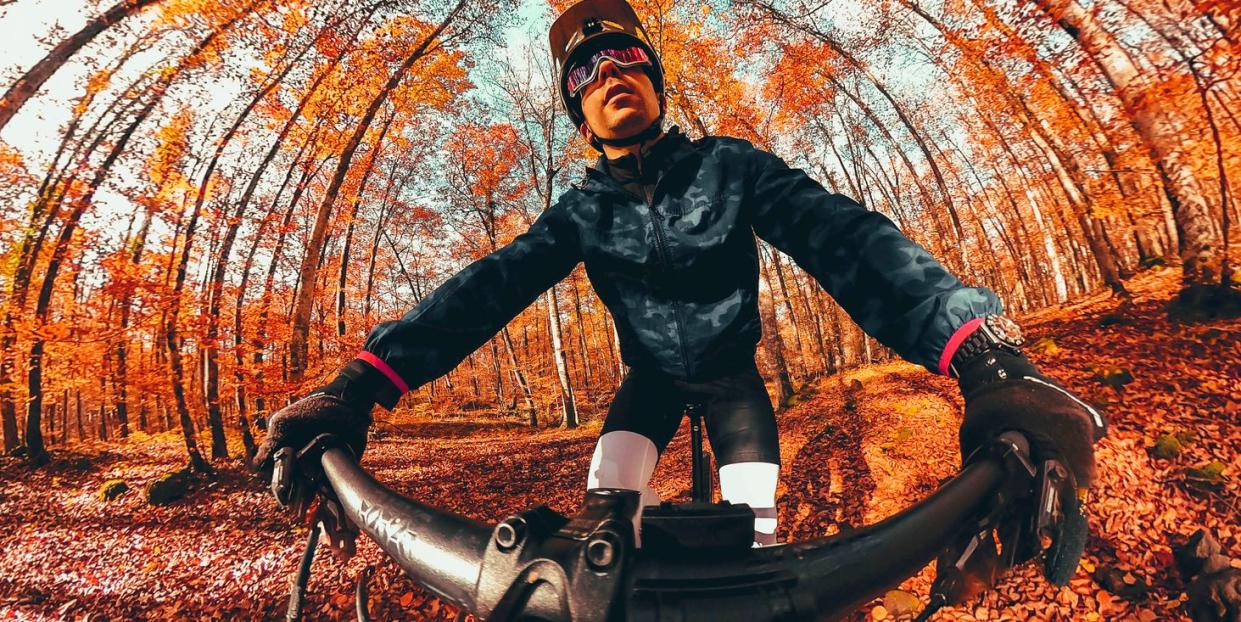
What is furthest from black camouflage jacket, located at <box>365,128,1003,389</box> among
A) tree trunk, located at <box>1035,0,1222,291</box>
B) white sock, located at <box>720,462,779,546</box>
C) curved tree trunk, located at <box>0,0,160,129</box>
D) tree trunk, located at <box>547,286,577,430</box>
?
tree trunk, located at <box>547,286,577,430</box>

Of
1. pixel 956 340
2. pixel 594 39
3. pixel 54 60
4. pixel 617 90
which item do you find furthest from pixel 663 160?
pixel 54 60

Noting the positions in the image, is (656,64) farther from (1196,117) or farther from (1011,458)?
(1196,117)

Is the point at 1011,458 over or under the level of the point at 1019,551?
over

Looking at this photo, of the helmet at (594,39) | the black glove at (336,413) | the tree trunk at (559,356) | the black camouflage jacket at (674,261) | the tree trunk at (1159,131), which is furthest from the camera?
the tree trunk at (559,356)

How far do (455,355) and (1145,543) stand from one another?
6.13m

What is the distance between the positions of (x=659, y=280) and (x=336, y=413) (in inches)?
43.8

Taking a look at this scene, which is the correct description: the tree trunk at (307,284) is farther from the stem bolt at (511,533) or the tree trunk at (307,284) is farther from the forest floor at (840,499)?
the stem bolt at (511,533)

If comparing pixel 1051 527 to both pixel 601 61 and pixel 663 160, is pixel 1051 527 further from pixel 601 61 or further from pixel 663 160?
pixel 601 61

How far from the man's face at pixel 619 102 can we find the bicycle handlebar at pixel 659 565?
1492mm

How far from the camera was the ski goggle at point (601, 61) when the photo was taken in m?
1.85

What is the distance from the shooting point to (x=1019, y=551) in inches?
29.9

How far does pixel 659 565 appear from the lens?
615mm

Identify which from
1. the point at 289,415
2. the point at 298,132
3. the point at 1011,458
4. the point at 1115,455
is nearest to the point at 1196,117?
the point at 1115,455

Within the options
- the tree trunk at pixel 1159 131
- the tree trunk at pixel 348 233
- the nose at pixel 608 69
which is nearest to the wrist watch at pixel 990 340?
the nose at pixel 608 69
